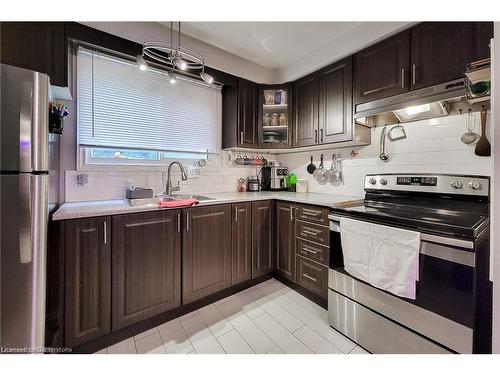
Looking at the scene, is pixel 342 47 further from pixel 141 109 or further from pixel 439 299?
pixel 439 299

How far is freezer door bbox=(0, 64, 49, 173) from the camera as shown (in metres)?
0.95

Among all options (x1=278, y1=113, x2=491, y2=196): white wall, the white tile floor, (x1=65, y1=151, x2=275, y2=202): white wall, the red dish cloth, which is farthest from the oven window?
(x1=65, y1=151, x2=275, y2=202): white wall

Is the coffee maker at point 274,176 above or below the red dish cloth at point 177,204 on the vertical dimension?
above

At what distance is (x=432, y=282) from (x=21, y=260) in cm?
203

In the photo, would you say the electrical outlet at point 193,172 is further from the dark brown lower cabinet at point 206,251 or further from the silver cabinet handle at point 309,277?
the silver cabinet handle at point 309,277

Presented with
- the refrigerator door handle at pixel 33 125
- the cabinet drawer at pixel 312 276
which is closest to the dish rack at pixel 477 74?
the cabinet drawer at pixel 312 276

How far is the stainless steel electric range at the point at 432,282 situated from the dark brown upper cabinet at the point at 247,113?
1.29 metres

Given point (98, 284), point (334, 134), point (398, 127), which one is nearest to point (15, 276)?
point (98, 284)

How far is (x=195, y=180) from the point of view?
234cm

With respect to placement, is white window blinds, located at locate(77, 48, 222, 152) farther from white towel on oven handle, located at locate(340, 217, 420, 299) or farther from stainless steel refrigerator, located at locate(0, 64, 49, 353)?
white towel on oven handle, located at locate(340, 217, 420, 299)

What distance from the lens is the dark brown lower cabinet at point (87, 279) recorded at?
1.25m

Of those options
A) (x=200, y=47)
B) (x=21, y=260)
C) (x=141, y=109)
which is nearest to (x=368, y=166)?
(x=200, y=47)

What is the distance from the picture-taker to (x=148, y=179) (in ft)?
6.70
